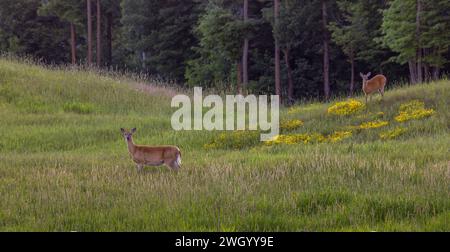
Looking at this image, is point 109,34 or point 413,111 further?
point 109,34

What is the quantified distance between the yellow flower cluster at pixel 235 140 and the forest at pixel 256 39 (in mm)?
13837

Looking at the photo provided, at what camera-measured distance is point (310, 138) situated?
15.4m

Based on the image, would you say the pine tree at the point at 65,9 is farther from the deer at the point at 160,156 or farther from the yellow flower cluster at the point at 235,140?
the deer at the point at 160,156

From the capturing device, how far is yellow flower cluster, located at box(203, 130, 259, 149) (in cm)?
1535

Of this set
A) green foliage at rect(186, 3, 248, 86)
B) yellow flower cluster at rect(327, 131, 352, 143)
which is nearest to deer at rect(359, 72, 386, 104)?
yellow flower cluster at rect(327, 131, 352, 143)

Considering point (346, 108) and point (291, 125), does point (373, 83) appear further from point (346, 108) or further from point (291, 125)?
point (291, 125)

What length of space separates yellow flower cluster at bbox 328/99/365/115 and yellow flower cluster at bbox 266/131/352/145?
6.61ft

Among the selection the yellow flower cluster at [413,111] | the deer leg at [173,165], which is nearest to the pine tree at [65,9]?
the yellow flower cluster at [413,111]

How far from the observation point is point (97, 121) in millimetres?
19453

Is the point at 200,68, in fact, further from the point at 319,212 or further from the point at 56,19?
the point at 319,212

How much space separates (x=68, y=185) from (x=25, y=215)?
1.97 m

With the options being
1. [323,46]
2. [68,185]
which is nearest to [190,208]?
[68,185]

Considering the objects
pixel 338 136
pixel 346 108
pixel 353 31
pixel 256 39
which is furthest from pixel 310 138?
pixel 256 39

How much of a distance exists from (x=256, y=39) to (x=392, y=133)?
29.7m
